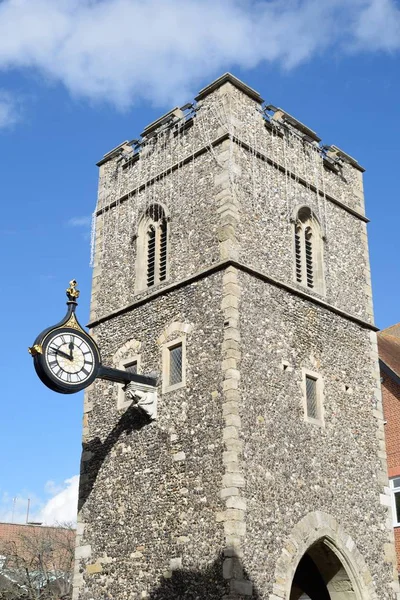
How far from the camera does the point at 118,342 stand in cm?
1652

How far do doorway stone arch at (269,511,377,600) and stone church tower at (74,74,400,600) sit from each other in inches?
1.4

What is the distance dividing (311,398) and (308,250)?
342 centimetres

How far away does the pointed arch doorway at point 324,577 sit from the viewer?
47.8ft

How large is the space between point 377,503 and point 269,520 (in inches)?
136

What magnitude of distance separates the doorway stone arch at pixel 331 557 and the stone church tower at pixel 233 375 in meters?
0.04

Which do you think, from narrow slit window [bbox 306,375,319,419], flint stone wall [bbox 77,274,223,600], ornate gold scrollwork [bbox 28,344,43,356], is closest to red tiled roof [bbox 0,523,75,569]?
flint stone wall [bbox 77,274,223,600]

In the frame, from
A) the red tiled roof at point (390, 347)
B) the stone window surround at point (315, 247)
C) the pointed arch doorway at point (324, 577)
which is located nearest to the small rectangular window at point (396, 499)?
the red tiled roof at point (390, 347)

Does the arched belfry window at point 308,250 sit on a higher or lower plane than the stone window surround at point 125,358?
higher

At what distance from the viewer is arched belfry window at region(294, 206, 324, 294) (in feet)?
54.5

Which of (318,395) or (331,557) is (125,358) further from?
(331,557)

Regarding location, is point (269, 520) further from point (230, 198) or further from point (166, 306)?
point (230, 198)

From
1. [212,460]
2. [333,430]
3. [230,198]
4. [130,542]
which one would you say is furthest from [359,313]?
[130,542]

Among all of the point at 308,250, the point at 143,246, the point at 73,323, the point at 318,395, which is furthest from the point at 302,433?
the point at 143,246

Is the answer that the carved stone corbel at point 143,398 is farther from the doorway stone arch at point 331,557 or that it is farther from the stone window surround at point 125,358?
the doorway stone arch at point 331,557
